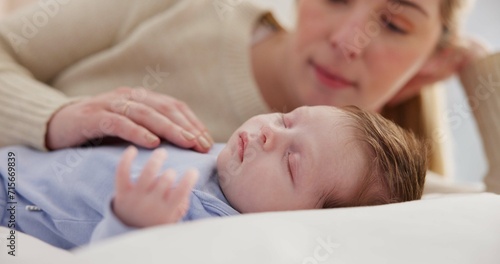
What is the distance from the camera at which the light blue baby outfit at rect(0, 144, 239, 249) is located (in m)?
0.73

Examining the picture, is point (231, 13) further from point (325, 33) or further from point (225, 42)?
point (325, 33)

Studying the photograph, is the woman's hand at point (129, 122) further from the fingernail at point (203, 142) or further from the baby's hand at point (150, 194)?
the baby's hand at point (150, 194)

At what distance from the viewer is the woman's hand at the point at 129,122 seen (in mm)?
894

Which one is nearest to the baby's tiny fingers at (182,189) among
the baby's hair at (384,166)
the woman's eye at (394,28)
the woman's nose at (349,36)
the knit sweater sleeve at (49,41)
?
A: the baby's hair at (384,166)

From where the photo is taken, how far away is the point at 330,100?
124cm

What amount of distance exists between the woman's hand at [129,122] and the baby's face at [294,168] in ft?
0.46

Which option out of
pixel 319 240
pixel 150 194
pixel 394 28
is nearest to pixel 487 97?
pixel 394 28

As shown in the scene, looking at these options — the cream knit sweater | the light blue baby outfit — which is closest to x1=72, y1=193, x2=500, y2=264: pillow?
the light blue baby outfit

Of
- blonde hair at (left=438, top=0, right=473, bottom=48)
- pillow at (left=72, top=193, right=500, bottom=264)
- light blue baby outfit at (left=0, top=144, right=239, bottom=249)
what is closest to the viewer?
pillow at (left=72, top=193, right=500, bottom=264)

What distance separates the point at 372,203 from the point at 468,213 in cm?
12

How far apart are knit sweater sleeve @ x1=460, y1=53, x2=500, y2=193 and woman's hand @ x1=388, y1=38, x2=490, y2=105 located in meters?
0.02

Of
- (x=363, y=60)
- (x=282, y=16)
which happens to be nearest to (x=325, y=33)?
(x=363, y=60)

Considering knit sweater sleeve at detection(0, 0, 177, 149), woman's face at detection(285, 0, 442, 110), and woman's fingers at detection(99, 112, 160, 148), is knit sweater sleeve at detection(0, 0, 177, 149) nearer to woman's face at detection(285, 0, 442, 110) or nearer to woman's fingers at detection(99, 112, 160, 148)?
woman's fingers at detection(99, 112, 160, 148)

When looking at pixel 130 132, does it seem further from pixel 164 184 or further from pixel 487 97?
pixel 487 97
